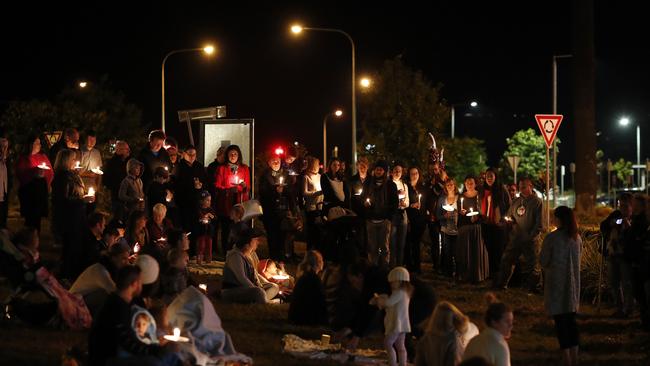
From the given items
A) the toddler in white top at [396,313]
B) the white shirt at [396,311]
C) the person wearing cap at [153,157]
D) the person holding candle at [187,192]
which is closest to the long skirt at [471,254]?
the person holding candle at [187,192]

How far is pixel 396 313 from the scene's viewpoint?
36.1 feet

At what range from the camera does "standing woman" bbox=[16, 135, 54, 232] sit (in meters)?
17.6

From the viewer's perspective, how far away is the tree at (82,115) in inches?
1848

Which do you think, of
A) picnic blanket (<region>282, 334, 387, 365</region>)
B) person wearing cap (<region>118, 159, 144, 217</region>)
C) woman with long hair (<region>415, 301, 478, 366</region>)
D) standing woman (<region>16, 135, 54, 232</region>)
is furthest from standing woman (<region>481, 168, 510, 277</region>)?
woman with long hair (<region>415, 301, 478, 366</region>)

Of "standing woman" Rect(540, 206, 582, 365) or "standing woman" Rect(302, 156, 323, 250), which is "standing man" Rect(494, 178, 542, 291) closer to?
"standing woman" Rect(302, 156, 323, 250)

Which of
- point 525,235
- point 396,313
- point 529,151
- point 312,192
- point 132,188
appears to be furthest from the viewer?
point 529,151

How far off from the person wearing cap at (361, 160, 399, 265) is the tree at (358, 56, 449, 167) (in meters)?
34.9

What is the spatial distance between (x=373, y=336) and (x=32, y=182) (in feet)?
24.1

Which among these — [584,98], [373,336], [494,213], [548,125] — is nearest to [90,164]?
[494,213]

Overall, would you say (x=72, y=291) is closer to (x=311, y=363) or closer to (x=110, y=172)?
(x=311, y=363)

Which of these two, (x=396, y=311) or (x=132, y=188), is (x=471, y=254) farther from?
(x=396, y=311)

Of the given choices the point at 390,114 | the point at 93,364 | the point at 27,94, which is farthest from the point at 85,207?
the point at 27,94

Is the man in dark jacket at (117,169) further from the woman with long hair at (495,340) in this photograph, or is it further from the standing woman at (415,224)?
the woman with long hair at (495,340)

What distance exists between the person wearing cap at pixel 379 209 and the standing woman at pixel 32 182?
541cm
